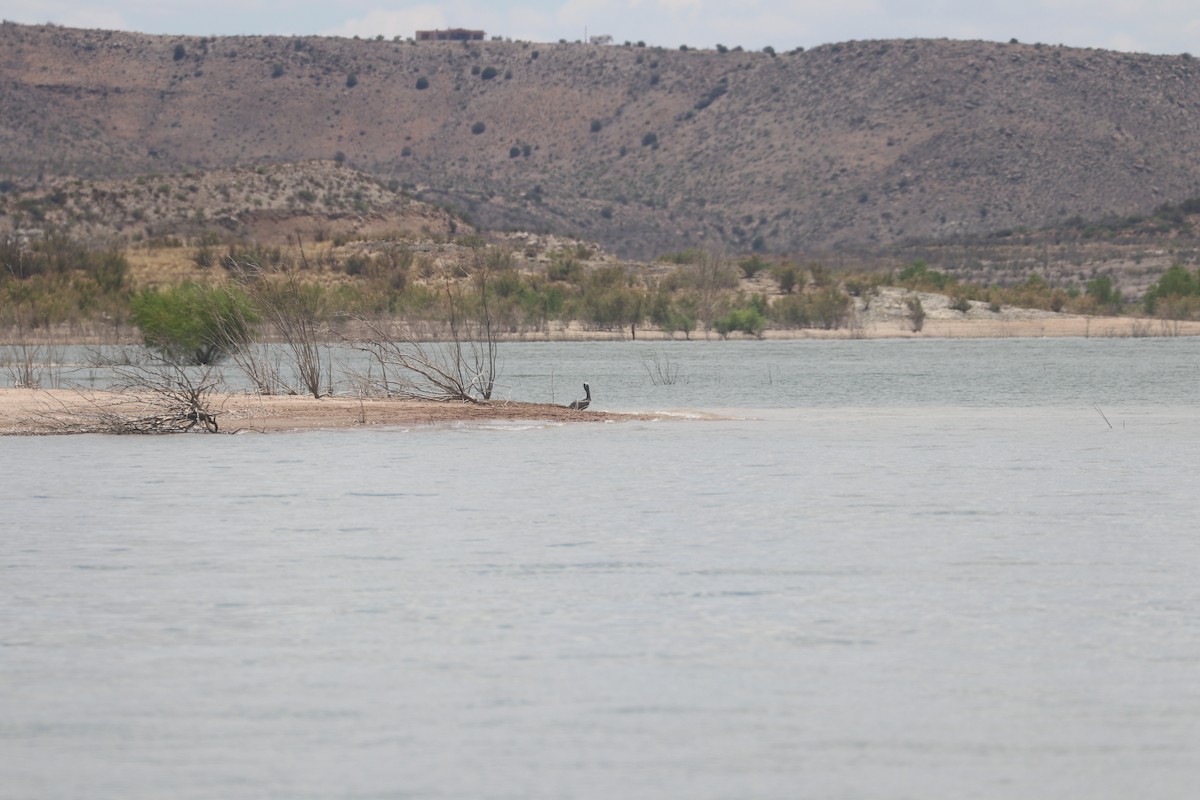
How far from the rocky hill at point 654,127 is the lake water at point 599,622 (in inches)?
3196

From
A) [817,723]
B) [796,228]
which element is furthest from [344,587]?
[796,228]

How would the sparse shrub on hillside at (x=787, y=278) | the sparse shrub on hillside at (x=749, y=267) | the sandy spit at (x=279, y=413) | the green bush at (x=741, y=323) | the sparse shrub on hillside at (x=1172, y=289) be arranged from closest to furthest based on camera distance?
the sandy spit at (x=279, y=413), the green bush at (x=741, y=323), the sparse shrub on hillside at (x=1172, y=289), the sparse shrub on hillside at (x=787, y=278), the sparse shrub on hillside at (x=749, y=267)

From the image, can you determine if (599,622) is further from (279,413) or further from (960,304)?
(960,304)

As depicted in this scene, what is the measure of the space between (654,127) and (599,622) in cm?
11969

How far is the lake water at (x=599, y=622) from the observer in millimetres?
8430

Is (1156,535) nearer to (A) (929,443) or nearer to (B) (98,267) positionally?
(A) (929,443)

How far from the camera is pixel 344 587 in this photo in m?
13.1

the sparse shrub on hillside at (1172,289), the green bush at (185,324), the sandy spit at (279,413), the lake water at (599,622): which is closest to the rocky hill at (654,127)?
the sparse shrub on hillside at (1172,289)

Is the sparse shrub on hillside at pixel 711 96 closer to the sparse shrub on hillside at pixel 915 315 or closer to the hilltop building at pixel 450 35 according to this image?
the hilltop building at pixel 450 35

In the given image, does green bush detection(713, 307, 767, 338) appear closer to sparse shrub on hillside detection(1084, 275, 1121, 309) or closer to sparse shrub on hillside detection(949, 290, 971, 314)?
sparse shrub on hillside detection(949, 290, 971, 314)

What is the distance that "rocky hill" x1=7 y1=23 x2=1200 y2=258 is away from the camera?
111250 millimetres

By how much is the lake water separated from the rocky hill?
8117 cm

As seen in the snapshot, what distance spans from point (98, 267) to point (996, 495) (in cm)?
5358

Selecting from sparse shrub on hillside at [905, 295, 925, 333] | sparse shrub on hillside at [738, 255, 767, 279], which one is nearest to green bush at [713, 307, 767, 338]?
sparse shrub on hillside at [905, 295, 925, 333]
